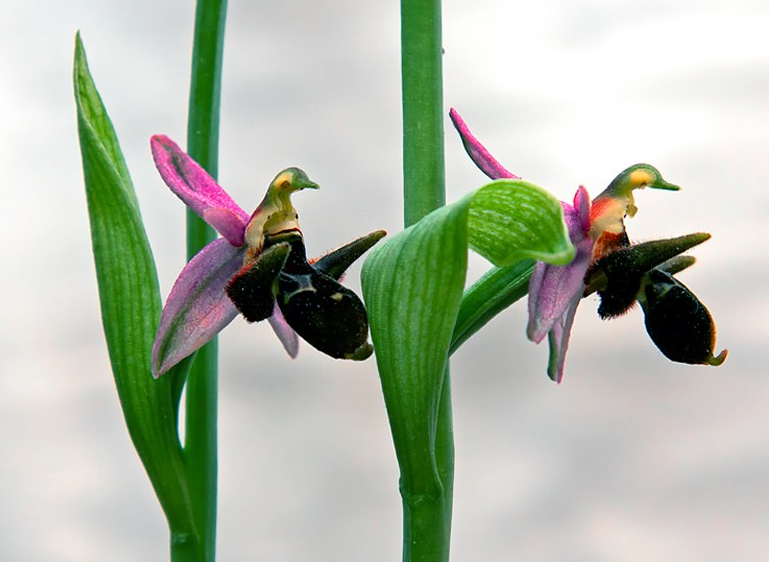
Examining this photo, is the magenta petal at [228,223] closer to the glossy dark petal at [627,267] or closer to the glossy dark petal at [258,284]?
the glossy dark petal at [258,284]

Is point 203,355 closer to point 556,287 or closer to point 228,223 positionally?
point 228,223

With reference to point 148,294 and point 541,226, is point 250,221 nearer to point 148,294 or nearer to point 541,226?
point 148,294

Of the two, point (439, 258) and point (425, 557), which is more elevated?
point (439, 258)

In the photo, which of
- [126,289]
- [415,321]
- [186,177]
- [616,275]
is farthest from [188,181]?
[616,275]

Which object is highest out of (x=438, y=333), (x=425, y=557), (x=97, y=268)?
(x=97, y=268)

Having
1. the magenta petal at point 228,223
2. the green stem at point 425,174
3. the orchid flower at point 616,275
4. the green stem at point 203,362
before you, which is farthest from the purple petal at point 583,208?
the green stem at point 203,362

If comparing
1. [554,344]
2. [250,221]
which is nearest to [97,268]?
[250,221]
